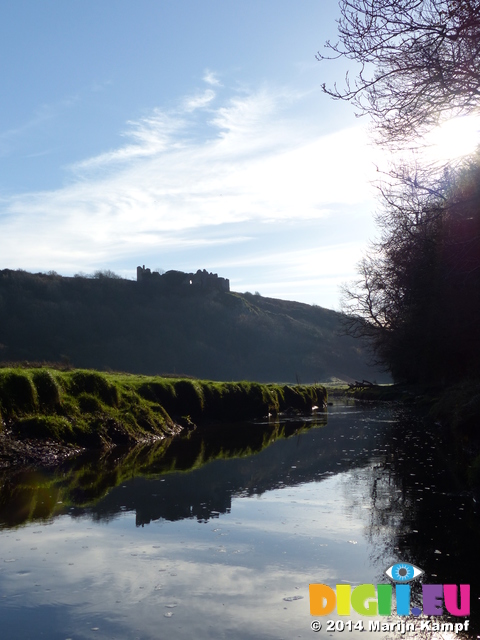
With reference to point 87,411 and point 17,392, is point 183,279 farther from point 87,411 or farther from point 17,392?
point 17,392

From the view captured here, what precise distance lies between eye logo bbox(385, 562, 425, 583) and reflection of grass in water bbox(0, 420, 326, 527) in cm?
429

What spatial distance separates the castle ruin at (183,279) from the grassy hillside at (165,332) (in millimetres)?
1780

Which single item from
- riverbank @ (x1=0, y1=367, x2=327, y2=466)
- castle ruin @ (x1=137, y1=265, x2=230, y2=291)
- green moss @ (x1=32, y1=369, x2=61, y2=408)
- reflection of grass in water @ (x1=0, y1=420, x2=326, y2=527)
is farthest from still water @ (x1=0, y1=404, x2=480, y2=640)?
castle ruin @ (x1=137, y1=265, x2=230, y2=291)

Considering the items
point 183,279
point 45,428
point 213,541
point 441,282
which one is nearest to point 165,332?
point 183,279

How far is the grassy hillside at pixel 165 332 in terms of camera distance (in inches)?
3182

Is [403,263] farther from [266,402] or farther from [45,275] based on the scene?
[45,275]

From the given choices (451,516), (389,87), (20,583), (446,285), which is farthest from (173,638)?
(446,285)

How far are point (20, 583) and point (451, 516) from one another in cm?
525

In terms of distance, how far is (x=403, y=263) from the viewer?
2298cm

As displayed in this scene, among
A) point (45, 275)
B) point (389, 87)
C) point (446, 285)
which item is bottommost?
point (446, 285)

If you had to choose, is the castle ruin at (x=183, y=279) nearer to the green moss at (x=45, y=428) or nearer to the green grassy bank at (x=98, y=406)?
the green grassy bank at (x=98, y=406)

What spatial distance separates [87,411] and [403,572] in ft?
35.7

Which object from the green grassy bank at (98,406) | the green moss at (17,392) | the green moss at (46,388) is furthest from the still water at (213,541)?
the green moss at (46,388)

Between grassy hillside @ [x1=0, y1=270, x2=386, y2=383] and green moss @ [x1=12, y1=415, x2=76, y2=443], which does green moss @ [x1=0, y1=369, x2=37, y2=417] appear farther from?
grassy hillside @ [x1=0, y1=270, x2=386, y2=383]
